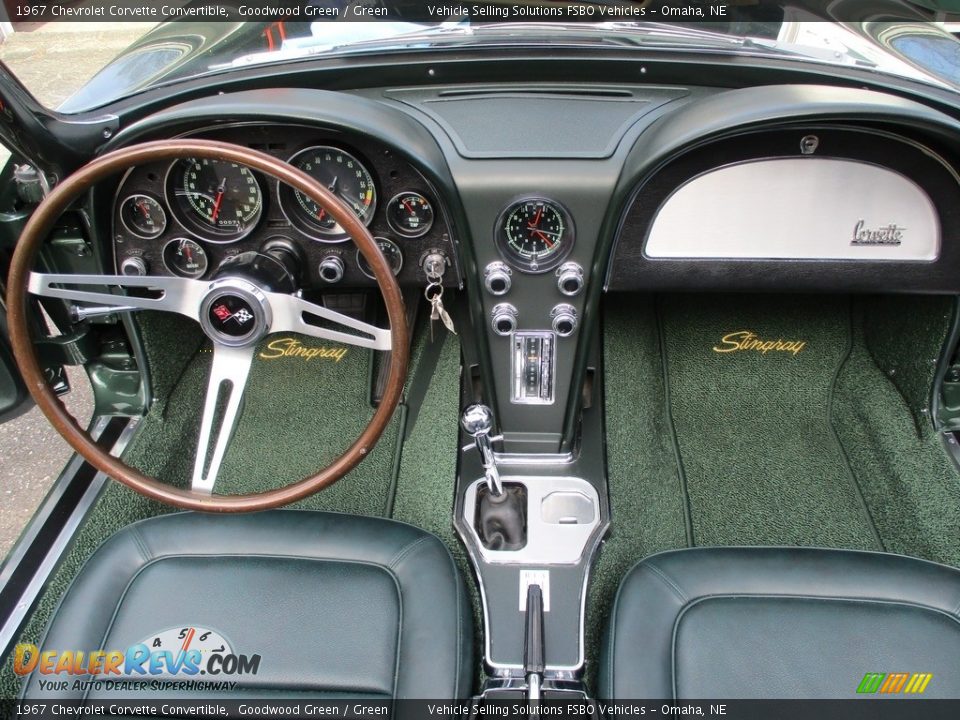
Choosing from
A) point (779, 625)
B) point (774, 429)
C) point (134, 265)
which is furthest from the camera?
point (774, 429)

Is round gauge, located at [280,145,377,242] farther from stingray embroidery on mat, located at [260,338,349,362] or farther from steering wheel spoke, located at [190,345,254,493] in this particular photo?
stingray embroidery on mat, located at [260,338,349,362]

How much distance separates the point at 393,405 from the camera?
53.2 inches

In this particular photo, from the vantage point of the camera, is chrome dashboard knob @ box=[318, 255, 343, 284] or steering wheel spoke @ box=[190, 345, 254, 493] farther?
chrome dashboard knob @ box=[318, 255, 343, 284]

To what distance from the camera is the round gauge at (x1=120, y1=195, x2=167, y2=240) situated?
1696 mm

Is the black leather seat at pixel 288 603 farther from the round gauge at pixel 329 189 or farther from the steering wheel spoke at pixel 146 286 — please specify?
the round gauge at pixel 329 189

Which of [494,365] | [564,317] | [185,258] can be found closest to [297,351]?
[185,258]

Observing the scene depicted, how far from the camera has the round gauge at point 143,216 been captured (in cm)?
170

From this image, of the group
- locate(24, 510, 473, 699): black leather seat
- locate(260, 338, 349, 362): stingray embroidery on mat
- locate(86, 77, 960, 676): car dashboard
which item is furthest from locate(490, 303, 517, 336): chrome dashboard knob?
locate(260, 338, 349, 362): stingray embroidery on mat

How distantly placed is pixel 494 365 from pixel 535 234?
0.41 metres

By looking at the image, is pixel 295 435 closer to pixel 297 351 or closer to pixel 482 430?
pixel 297 351

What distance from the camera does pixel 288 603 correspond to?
4.66ft

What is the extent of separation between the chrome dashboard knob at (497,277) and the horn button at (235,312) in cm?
54

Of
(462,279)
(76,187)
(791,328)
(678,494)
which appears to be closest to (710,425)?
(678,494)

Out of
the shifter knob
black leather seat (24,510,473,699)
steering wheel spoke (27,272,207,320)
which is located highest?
steering wheel spoke (27,272,207,320)
